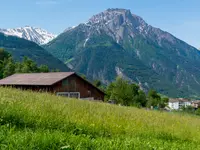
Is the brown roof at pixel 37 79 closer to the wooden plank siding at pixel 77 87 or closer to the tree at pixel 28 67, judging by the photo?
the wooden plank siding at pixel 77 87

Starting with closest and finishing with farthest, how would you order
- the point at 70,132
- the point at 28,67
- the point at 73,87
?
the point at 70,132 → the point at 73,87 → the point at 28,67

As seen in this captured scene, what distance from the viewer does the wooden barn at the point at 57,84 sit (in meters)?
39.9

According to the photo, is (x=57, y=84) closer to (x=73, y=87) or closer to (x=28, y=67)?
(x=73, y=87)

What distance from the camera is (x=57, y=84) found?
40.7 meters

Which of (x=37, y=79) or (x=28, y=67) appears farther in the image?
(x=28, y=67)

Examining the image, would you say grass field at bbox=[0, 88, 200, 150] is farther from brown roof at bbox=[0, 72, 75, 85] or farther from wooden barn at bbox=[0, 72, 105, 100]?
brown roof at bbox=[0, 72, 75, 85]

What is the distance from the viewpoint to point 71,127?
8.13 meters

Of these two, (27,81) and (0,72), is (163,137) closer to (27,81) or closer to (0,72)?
(27,81)

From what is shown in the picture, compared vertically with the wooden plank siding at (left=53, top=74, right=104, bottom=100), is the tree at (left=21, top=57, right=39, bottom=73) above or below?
above

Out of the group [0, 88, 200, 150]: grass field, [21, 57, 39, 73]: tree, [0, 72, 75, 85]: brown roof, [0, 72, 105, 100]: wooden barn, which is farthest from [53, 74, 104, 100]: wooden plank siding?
[21, 57, 39, 73]: tree

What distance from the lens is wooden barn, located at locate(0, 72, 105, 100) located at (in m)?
39.9

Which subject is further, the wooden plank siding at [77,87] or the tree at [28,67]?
the tree at [28,67]

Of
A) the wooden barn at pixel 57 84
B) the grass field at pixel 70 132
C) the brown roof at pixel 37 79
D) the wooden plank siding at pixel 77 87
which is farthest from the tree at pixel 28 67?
the grass field at pixel 70 132

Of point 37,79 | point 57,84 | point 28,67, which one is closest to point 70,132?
point 57,84
